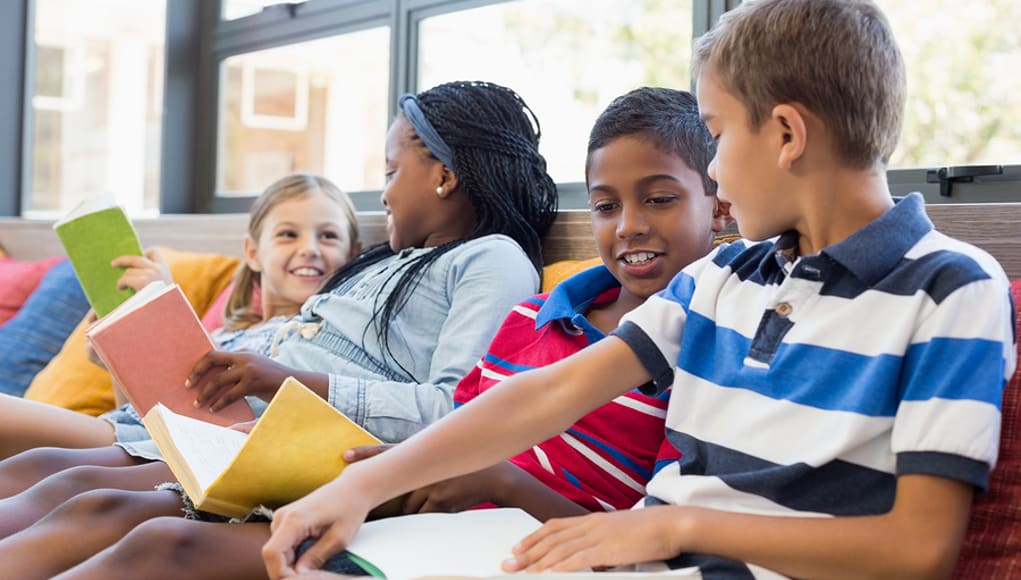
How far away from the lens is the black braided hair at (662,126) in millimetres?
1386

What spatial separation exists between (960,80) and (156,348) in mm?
1351

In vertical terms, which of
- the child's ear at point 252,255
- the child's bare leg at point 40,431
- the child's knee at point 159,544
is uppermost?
the child's ear at point 252,255

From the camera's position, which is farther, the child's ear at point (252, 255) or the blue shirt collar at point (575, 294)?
the child's ear at point (252, 255)

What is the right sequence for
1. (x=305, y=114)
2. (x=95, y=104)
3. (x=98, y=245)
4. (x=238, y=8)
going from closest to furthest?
1. (x=98, y=245)
2. (x=238, y=8)
3. (x=305, y=114)
4. (x=95, y=104)

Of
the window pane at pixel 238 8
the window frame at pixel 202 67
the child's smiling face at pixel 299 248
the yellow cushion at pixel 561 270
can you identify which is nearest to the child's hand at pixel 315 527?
the yellow cushion at pixel 561 270

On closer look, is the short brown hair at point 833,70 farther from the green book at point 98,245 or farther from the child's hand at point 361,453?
the green book at point 98,245

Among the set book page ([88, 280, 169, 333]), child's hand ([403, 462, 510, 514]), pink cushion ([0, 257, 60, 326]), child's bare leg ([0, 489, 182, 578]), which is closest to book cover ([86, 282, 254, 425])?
book page ([88, 280, 169, 333])

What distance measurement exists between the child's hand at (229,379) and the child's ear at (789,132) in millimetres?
831

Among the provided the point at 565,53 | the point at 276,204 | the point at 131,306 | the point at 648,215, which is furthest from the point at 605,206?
the point at 565,53

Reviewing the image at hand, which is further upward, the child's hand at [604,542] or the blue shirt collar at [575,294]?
the blue shirt collar at [575,294]

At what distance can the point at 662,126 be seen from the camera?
4.55 ft

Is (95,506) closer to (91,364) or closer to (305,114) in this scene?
(91,364)

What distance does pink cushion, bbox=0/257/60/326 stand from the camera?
293cm

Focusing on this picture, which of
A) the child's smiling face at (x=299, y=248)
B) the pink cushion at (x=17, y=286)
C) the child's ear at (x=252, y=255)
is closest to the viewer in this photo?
the child's smiling face at (x=299, y=248)
